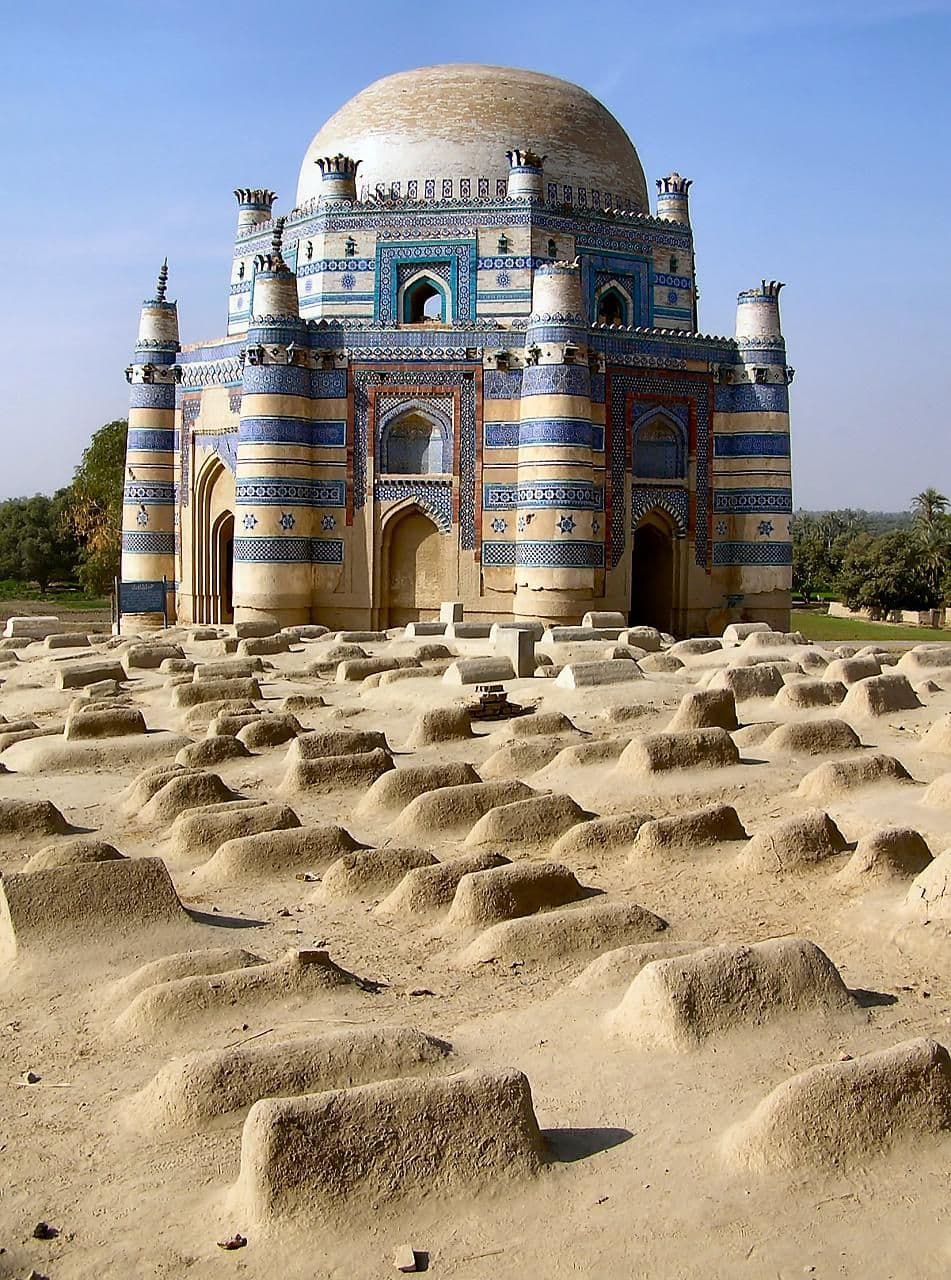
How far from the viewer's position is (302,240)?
2891cm

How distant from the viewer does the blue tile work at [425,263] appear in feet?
91.0

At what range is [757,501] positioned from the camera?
90.4 ft

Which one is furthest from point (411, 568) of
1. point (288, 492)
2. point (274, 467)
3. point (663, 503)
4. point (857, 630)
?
point (857, 630)

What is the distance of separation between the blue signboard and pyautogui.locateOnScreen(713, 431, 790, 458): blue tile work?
11514 mm

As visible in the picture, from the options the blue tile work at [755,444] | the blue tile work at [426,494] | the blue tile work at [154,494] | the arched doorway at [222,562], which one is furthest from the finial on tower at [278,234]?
the blue tile work at [755,444]

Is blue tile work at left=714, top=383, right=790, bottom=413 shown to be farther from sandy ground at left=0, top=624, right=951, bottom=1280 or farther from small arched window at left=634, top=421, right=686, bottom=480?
sandy ground at left=0, top=624, right=951, bottom=1280

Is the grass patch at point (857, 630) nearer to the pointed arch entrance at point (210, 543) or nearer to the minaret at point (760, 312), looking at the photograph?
the minaret at point (760, 312)

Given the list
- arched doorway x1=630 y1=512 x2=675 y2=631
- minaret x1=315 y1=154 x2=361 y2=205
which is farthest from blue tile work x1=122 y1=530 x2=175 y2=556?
arched doorway x1=630 y1=512 x2=675 y2=631

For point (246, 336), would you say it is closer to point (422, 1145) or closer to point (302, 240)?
point (302, 240)

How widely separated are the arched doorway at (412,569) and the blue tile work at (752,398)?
6193 mm

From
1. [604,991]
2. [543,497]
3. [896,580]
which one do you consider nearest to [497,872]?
[604,991]

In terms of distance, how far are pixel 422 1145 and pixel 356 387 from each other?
2270 cm

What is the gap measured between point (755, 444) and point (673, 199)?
624 centimetres

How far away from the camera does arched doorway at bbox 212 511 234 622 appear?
29.0 meters
